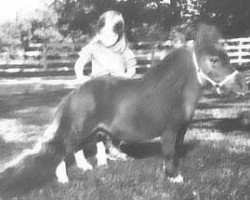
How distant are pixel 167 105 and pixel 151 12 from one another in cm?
2527

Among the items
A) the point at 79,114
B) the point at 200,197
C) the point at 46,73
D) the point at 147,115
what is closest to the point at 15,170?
the point at 79,114

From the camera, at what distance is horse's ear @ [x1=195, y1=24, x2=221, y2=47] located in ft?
18.7

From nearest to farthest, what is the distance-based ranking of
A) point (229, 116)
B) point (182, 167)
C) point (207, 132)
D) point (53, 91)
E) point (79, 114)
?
1. point (79, 114)
2. point (182, 167)
3. point (207, 132)
4. point (229, 116)
5. point (53, 91)

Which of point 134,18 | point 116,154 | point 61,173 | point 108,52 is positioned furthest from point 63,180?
point 134,18

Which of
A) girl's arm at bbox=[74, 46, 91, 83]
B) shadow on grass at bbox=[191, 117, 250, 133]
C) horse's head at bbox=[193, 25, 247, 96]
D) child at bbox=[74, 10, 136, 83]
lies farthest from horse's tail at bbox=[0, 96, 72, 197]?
shadow on grass at bbox=[191, 117, 250, 133]

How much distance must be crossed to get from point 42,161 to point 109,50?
171 cm

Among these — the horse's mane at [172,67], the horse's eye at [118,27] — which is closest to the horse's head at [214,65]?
the horse's mane at [172,67]

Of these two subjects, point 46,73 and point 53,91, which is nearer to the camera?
point 53,91

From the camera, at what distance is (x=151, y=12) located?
30.8m

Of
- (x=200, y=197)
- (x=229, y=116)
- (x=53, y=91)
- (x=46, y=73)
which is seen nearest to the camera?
(x=200, y=197)

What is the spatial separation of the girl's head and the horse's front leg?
5.15 feet

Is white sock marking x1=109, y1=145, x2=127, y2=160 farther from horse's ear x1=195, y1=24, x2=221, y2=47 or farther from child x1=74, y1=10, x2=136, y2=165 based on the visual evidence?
horse's ear x1=195, y1=24, x2=221, y2=47

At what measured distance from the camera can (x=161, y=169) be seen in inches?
267

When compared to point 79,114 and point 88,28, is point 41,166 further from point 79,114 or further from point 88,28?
point 88,28
